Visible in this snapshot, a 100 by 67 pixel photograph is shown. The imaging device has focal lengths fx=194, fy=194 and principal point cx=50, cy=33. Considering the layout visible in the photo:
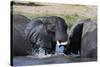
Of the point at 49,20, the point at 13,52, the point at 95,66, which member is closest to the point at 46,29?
the point at 49,20

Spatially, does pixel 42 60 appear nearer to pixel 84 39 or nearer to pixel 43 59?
pixel 43 59

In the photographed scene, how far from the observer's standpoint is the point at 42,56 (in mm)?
2100

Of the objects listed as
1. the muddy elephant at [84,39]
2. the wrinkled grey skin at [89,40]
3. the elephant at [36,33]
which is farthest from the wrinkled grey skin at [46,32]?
the wrinkled grey skin at [89,40]

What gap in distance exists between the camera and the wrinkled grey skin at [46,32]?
2.08 meters

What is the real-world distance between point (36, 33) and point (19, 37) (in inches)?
7.6

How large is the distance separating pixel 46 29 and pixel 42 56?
0.98ft

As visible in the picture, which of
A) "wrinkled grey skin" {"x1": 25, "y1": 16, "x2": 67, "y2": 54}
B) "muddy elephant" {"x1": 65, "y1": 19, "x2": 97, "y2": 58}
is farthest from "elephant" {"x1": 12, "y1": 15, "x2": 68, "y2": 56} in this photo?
"muddy elephant" {"x1": 65, "y1": 19, "x2": 97, "y2": 58}

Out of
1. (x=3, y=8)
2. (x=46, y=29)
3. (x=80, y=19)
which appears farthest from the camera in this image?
(x=80, y=19)

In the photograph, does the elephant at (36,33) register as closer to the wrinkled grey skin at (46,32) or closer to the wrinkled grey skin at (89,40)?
the wrinkled grey skin at (46,32)

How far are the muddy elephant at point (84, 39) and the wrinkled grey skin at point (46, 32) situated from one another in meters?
0.12

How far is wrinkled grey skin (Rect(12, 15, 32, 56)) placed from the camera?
2010mm

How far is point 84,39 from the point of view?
90.0 inches

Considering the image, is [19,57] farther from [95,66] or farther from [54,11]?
[95,66]

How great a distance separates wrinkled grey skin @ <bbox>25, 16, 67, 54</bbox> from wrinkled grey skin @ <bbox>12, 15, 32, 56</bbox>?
5cm
